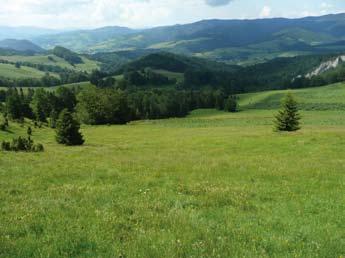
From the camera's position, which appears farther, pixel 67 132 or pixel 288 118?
pixel 288 118

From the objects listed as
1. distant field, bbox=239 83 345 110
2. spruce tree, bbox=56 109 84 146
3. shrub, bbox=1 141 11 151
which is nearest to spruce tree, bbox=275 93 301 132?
spruce tree, bbox=56 109 84 146

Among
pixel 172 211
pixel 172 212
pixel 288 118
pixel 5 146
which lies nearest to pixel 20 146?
pixel 5 146

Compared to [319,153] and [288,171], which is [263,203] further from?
[319,153]

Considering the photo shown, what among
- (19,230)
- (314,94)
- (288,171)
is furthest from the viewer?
(314,94)

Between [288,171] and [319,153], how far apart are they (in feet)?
38.4

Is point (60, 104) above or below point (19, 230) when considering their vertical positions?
below

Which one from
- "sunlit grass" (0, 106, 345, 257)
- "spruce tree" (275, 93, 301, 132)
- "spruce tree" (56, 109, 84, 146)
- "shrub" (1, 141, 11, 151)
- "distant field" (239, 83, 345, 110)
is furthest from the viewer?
"distant field" (239, 83, 345, 110)

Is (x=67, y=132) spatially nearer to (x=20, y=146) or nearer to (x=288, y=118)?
(x=20, y=146)

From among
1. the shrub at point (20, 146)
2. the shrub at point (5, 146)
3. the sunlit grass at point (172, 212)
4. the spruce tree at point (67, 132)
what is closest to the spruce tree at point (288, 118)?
the spruce tree at point (67, 132)

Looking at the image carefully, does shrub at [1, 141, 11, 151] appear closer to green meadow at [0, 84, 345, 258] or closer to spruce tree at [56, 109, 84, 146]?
spruce tree at [56, 109, 84, 146]

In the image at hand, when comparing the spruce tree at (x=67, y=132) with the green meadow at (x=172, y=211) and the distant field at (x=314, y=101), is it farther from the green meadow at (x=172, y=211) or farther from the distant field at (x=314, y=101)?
the distant field at (x=314, y=101)

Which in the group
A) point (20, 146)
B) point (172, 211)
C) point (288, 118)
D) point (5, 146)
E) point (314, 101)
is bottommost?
point (314, 101)

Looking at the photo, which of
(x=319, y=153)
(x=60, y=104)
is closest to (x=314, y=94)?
(x=60, y=104)

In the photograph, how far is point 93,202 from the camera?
13.8 m
